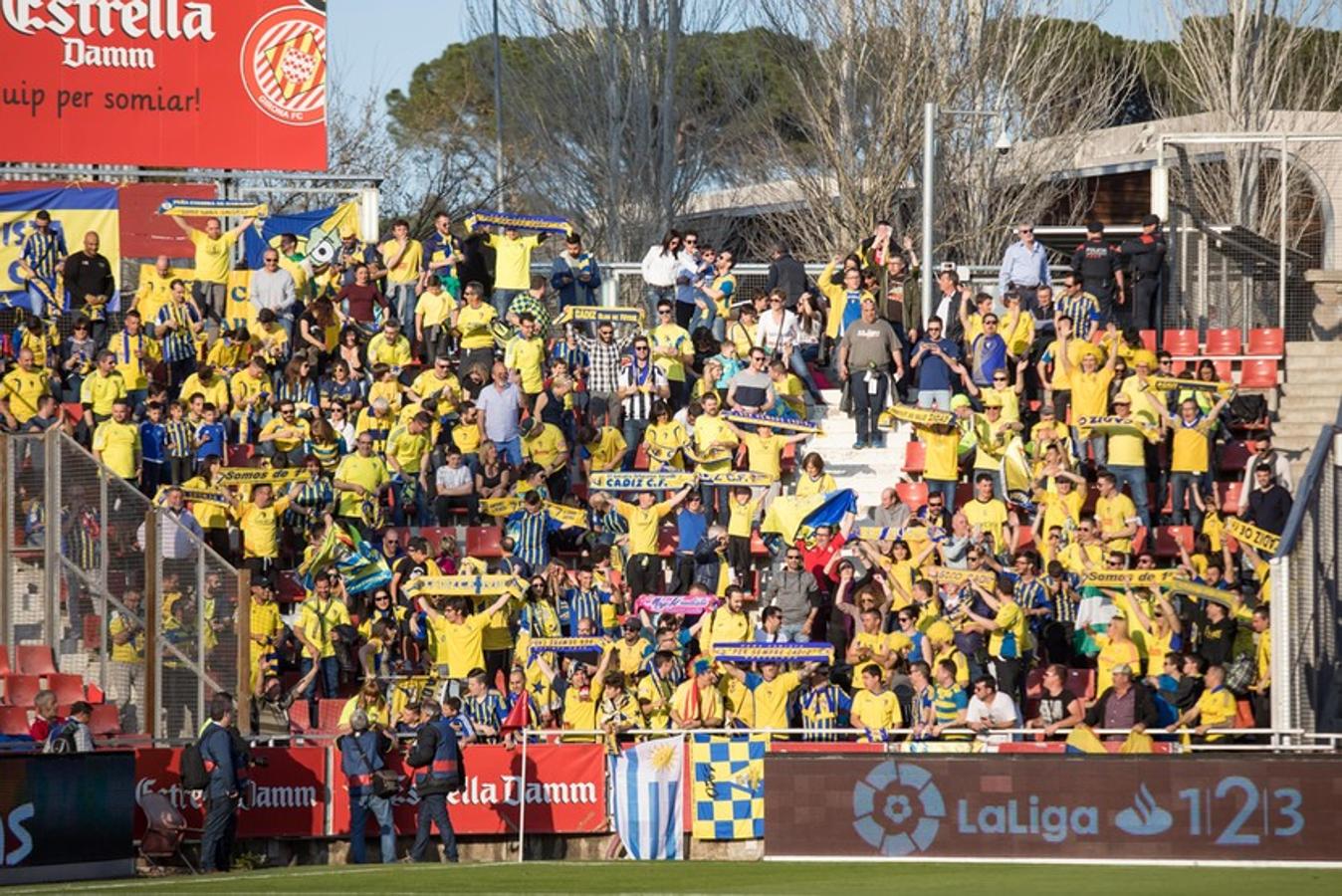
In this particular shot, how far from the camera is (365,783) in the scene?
861 inches

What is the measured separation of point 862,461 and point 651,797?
6836 mm

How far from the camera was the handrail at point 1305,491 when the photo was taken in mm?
20453

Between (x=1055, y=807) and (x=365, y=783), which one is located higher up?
(x=1055, y=807)

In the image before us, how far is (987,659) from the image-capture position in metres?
22.8

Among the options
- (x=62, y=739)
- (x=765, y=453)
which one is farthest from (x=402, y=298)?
(x=62, y=739)

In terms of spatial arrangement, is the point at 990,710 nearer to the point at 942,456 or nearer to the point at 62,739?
the point at 942,456

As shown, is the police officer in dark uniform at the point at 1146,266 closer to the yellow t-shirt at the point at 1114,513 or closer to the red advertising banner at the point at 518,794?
the yellow t-shirt at the point at 1114,513

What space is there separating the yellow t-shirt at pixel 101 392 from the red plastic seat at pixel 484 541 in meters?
4.40

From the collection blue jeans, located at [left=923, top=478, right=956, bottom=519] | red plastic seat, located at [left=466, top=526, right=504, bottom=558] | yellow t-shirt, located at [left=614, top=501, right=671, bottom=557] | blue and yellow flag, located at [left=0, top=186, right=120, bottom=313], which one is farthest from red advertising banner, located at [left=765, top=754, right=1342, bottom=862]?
blue and yellow flag, located at [left=0, top=186, right=120, bottom=313]

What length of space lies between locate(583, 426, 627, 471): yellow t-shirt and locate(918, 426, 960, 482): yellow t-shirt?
3668 millimetres

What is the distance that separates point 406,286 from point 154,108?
5.42m

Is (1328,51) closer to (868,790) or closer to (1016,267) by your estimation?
(1016,267)

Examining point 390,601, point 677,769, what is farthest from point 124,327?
point 677,769

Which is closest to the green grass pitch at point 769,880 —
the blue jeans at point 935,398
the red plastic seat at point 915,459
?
the red plastic seat at point 915,459
